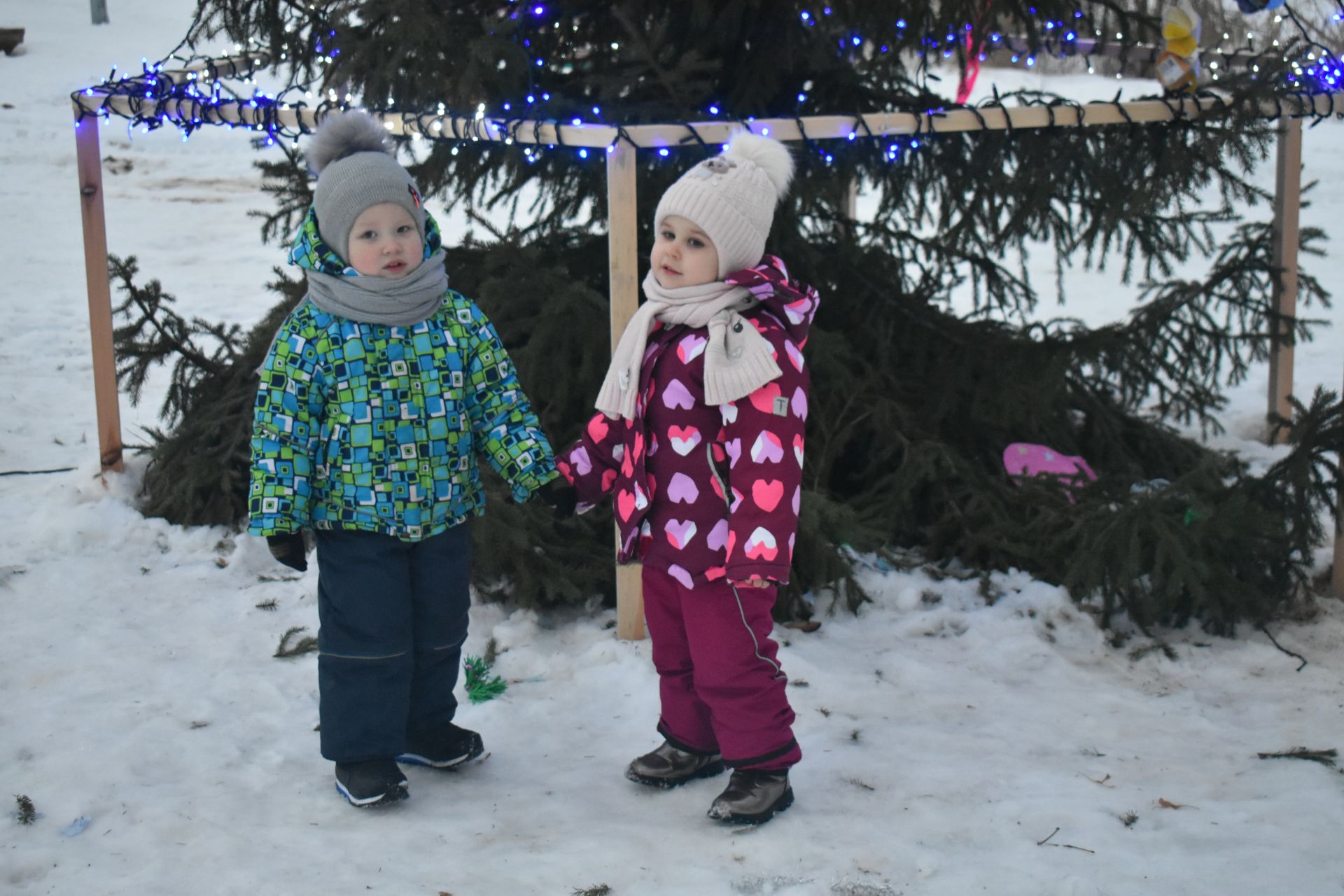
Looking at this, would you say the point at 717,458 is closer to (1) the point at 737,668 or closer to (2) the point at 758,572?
(2) the point at 758,572

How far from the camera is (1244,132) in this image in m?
4.46

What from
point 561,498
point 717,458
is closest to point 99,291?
point 561,498

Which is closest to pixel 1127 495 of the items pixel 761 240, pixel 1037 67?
pixel 761 240

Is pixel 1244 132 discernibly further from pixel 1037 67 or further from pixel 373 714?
pixel 1037 67

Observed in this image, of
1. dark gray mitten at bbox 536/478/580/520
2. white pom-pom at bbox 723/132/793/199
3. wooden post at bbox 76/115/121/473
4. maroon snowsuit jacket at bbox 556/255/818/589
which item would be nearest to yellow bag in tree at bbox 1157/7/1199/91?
white pom-pom at bbox 723/132/793/199

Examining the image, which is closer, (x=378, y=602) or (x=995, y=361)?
(x=378, y=602)

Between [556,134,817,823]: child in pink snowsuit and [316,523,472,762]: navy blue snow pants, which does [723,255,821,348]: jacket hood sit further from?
[316,523,472,762]: navy blue snow pants

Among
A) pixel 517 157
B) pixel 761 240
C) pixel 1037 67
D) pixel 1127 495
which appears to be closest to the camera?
pixel 761 240

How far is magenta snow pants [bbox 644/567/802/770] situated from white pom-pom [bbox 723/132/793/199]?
3.32ft

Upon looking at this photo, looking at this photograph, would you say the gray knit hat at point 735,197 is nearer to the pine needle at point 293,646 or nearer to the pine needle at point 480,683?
the pine needle at point 480,683

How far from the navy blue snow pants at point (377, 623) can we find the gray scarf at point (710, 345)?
1.97 feet

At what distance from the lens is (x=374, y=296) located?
9.77 ft

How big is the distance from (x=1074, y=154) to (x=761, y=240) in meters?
2.41

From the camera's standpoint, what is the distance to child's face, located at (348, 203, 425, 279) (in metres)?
2.98
